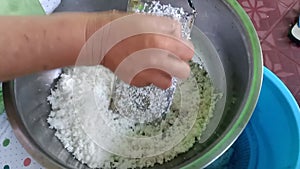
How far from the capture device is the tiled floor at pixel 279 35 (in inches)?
32.9

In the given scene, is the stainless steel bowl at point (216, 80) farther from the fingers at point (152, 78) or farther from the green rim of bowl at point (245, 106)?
the fingers at point (152, 78)

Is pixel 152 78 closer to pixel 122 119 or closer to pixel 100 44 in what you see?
pixel 100 44

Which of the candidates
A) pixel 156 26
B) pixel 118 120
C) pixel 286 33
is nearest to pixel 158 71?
pixel 156 26

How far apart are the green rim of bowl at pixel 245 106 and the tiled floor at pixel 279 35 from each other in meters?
0.25

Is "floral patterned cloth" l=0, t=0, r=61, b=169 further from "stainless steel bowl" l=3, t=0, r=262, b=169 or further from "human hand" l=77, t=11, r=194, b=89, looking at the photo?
"human hand" l=77, t=11, r=194, b=89

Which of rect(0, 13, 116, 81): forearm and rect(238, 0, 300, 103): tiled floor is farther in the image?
rect(238, 0, 300, 103): tiled floor

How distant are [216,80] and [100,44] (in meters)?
0.25

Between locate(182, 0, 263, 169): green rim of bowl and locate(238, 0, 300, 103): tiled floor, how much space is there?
254 mm

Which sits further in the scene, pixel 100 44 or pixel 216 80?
pixel 216 80

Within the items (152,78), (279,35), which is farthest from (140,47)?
(279,35)

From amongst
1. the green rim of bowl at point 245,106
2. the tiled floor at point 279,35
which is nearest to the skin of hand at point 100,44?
the green rim of bowl at point 245,106

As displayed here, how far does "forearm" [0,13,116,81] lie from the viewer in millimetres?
455

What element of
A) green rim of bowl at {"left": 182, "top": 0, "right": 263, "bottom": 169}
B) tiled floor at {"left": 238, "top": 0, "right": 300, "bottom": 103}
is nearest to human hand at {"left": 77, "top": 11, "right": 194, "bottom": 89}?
green rim of bowl at {"left": 182, "top": 0, "right": 263, "bottom": 169}

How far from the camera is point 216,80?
68cm
